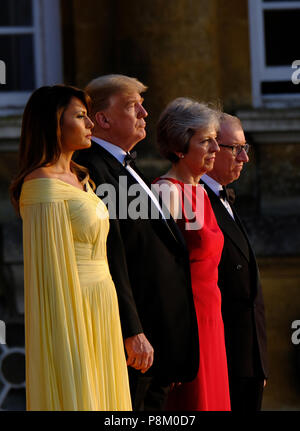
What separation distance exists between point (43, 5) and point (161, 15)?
0.80 m

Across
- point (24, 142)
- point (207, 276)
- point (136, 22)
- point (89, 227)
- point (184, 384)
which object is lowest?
point (184, 384)

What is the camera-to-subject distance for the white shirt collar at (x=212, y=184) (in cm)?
477

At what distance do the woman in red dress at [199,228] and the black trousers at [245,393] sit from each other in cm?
19

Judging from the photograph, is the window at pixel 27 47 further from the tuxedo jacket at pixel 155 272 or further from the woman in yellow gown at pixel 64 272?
the woman in yellow gown at pixel 64 272

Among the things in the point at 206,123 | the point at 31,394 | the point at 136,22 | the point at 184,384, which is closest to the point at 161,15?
the point at 136,22

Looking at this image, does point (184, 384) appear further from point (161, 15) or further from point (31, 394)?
point (161, 15)

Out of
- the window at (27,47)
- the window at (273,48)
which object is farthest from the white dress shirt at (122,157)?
the window at (273,48)

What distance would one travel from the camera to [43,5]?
704 centimetres

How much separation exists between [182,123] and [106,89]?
415mm

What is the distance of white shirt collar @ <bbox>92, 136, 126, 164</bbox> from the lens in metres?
4.13

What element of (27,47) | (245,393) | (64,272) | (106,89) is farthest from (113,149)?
(27,47)

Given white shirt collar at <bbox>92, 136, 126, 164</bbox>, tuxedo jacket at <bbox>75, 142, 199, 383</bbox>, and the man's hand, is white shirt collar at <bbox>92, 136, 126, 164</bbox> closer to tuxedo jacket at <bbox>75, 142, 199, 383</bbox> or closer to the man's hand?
tuxedo jacket at <bbox>75, 142, 199, 383</bbox>
